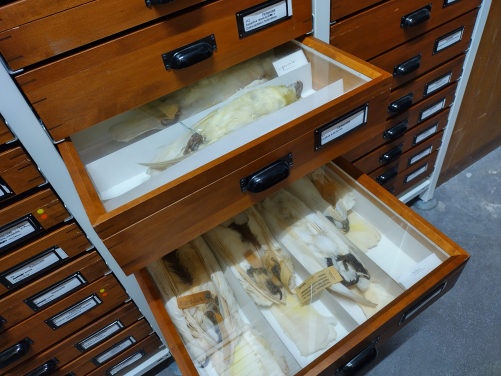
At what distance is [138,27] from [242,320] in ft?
1.93

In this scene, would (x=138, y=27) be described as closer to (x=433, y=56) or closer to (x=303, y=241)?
(x=303, y=241)

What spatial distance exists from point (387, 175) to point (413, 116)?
22 centimetres

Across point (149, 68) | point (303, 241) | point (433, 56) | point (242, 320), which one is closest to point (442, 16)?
point (433, 56)

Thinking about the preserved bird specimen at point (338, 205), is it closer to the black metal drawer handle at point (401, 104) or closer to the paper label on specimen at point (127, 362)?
the black metal drawer handle at point (401, 104)

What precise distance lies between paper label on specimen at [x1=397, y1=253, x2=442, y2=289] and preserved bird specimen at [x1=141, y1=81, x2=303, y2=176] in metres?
0.42

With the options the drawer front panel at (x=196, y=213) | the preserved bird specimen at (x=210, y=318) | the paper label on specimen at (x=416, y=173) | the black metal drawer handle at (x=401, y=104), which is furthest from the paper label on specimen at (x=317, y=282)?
the paper label on specimen at (x=416, y=173)

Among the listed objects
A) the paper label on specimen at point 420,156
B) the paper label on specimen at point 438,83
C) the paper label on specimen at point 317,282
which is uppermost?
the paper label on specimen at point 438,83

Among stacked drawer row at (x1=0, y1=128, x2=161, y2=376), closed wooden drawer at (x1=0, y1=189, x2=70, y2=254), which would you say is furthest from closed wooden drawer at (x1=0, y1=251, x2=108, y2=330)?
closed wooden drawer at (x1=0, y1=189, x2=70, y2=254)

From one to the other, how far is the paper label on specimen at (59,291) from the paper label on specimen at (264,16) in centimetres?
64

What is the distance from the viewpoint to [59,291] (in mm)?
823

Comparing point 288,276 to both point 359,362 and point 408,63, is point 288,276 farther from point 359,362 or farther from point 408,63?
point 408,63

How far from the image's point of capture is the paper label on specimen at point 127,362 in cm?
113

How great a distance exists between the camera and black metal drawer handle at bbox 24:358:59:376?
915 millimetres

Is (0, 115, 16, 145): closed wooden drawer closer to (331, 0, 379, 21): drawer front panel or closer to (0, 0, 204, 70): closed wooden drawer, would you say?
(0, 0, 204, 70): closed wooden drawer
